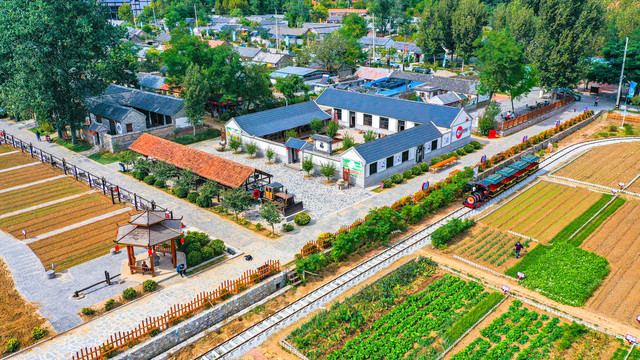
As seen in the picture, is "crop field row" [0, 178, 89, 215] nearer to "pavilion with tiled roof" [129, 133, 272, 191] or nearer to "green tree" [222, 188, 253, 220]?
"pavilion with tiled roof" [129, 133, 272, 191]

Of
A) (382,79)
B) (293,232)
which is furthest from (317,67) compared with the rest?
(293,232)

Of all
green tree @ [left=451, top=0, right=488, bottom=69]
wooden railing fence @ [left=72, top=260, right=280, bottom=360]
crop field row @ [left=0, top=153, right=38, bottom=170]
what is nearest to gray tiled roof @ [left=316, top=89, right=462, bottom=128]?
wooden railing fence @ [left=72, top=260, right=280, bottom=360]

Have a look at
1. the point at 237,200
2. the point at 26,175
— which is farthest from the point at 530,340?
the point at 26,175

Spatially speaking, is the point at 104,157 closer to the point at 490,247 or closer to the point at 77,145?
the point at 77,145

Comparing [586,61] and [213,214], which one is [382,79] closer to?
[586,61]

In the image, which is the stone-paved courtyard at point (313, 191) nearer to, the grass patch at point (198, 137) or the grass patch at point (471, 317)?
the grass patch at point (198, 137)
